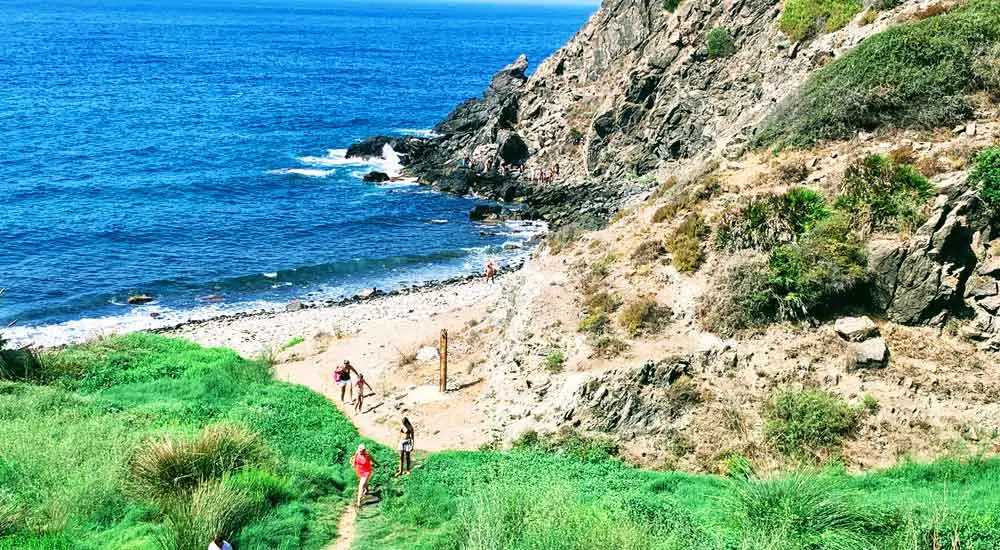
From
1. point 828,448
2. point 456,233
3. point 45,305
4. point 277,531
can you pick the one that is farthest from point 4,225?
point 828,448

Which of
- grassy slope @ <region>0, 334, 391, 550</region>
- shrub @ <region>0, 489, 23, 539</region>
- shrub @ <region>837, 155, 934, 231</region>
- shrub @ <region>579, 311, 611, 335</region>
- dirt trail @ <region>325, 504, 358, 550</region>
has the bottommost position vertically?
dirt trail @ <region>325, 504, 358, 550</region>

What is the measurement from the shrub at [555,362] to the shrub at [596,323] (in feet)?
3.13

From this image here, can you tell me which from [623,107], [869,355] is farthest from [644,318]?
[623,107]

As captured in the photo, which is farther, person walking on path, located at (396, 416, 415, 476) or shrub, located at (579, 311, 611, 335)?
shrub, located at (579, 311, 611, 335)

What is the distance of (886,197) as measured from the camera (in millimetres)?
20656

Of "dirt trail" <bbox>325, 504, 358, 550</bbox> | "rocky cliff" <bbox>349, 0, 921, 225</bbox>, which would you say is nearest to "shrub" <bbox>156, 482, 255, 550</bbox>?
"dirt trail" <bbox>325, 504, 358, 550</bbox>

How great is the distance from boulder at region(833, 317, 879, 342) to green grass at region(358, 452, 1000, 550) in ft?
12.0

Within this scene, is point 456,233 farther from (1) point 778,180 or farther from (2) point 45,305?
(1) point 778,180

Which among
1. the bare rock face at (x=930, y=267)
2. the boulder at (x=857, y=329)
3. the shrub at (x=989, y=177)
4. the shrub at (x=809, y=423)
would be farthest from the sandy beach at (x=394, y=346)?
the shrub at (x=989, y=177)

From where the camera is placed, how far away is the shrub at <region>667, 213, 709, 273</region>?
22.3 metres

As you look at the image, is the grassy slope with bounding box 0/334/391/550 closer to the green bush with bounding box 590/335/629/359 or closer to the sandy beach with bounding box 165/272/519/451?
the sandy beach with bounding box 165/272/519/451

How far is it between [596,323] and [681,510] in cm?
788

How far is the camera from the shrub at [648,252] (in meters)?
23.3

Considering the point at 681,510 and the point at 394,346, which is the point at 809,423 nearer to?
the point at 681,510
